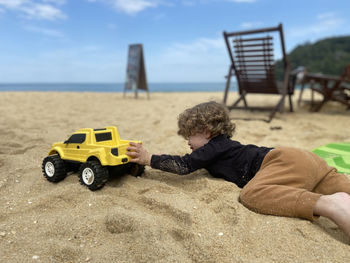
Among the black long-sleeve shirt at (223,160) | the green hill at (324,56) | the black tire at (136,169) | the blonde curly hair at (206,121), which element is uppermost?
the green hill at (324,56)

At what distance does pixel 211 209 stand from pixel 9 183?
5.14 ft

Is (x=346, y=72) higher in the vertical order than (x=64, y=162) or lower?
higher

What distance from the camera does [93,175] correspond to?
1891mm

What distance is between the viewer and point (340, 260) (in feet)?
4.16

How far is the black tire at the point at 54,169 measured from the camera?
2.08 m

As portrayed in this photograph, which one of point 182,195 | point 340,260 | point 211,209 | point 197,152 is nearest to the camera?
point 340,260

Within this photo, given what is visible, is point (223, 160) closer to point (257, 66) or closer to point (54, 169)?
point (54, 169)

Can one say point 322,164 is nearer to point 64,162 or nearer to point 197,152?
point 197,152

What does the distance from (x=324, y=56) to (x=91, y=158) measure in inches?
2111

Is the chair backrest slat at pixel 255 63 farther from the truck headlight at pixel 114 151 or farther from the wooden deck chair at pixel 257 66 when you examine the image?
the truck headlight at pixel 114 151

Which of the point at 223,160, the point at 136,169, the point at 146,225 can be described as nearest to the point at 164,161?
the point at 136,169

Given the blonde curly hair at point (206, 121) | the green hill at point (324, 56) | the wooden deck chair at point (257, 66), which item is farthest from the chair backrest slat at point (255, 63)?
the green hill at point (324, 56)

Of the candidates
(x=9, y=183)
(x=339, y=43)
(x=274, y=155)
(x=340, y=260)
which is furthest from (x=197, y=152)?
(x=339, y=43)

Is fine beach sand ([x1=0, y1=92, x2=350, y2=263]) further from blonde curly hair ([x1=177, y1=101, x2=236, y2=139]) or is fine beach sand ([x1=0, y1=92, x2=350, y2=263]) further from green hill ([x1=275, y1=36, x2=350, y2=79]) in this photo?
green hill ([x1=275, y1=36, x2=350, y2=79])
